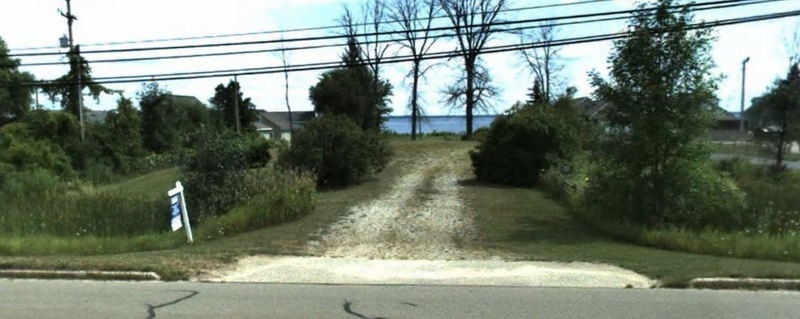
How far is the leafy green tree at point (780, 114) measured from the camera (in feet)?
103

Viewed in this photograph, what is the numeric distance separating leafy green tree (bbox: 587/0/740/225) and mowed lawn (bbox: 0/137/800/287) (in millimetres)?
1829

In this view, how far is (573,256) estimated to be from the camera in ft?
41.5

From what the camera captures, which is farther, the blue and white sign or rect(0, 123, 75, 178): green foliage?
rect(0, 123, 75, 178): green foliage

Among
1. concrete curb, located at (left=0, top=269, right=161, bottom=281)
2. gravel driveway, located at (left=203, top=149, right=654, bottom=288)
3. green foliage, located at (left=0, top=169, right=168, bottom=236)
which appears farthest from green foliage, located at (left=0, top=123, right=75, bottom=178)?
concrete curb, located at (left=0, top=269, right=161, bottom=281)

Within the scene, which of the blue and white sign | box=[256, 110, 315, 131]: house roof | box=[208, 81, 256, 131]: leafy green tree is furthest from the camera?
box=[256, 110, 315, 131]: house roof

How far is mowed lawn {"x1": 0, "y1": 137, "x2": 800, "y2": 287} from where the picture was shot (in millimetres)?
10641

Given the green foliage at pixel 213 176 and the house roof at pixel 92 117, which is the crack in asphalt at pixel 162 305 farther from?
the house roof at pixel 92 117

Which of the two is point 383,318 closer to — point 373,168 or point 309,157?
point 309,157

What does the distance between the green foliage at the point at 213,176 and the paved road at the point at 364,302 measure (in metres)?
8.06

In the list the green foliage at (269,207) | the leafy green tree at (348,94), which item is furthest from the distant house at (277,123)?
the green foliage at (269,207)

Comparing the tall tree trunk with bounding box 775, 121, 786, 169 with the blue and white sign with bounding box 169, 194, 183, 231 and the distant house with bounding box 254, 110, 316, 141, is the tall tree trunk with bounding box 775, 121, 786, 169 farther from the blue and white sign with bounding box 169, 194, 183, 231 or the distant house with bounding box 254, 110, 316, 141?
the distant house with bounding box 254, 110, 316, 141

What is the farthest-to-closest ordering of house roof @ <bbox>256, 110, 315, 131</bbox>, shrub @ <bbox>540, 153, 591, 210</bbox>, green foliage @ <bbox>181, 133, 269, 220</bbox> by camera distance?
house roof @ <bbox>256, 110, 315, 131</bbox> → shrub @ <bbox>540, 153, 591, 210</bbox> → green foliage @ <bbox>181, 133, 269, 220</bbox>

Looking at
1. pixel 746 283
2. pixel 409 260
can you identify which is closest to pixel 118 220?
pixel 409 260

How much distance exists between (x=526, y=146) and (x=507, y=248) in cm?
1327
